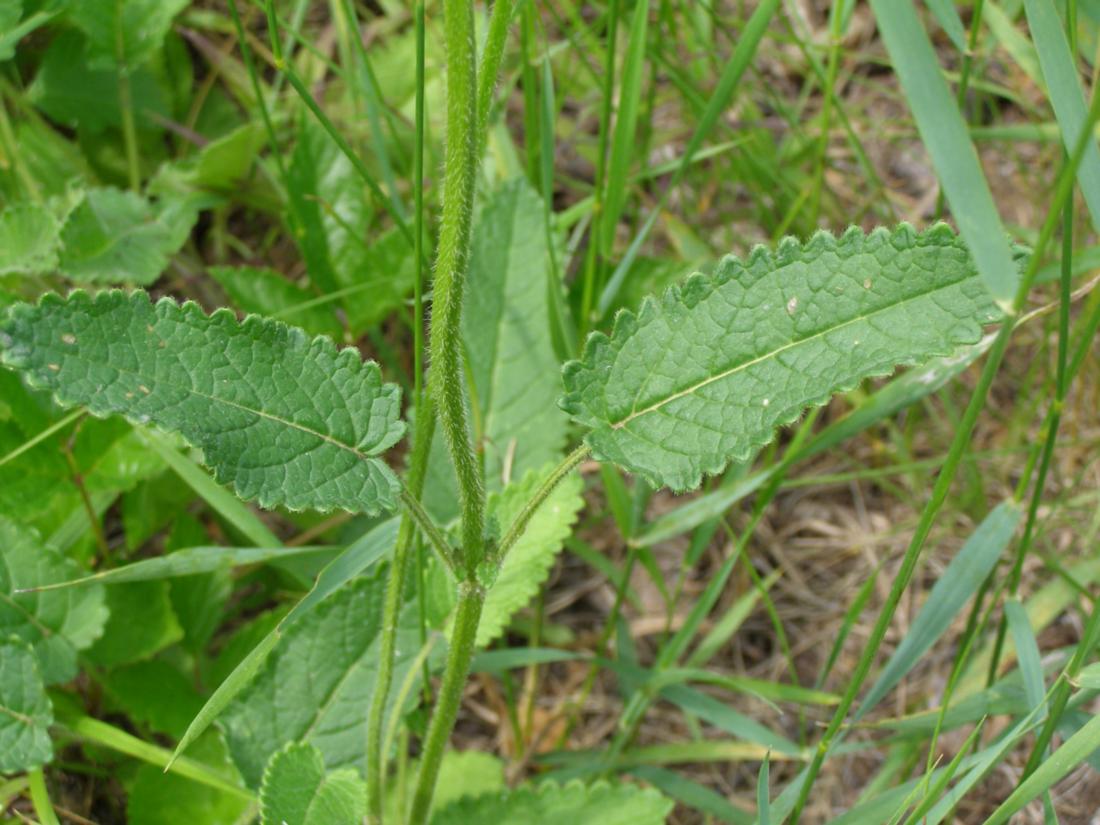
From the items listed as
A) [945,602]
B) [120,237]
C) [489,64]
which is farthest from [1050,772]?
[120,237]

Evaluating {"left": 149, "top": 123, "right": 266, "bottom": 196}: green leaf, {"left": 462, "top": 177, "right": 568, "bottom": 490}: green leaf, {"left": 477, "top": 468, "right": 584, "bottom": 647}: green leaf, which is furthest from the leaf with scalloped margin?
{"left": 149, "top": 123, "right": 266, "bottom": 196}: green leaf

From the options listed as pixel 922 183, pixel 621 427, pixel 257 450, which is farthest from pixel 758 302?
pixel 922 183

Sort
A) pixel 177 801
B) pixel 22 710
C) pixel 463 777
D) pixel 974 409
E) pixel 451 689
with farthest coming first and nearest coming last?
pixel 463 777 → pixel 177 801 → pixel 22 710 → pixel 451 689 → pixel 974 409

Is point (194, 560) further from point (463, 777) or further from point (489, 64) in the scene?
point (489, 64)

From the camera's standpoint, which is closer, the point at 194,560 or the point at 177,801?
the point at 194,560

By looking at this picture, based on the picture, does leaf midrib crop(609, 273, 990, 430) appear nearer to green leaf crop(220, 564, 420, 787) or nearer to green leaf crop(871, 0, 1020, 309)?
green leaf crop(871, 0, 1020, 309)

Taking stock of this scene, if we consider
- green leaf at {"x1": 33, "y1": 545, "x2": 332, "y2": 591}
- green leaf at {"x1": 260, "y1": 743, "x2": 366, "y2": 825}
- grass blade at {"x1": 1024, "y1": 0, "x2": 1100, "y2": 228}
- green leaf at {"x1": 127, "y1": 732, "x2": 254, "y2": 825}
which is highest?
grass blade at {"x1": 1024, "y1": 0, "x2": 1100, "y2": 228}

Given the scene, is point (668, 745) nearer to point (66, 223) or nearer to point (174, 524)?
point (174, 524)
